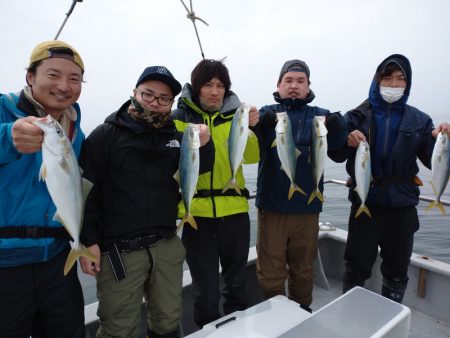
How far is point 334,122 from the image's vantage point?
3.44 metres

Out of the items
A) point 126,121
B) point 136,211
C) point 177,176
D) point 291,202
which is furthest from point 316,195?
point 126,121

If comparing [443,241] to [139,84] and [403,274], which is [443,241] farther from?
[139,84]

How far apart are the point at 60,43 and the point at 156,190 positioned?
136cm

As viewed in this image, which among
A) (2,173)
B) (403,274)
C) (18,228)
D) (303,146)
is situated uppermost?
(303,146)

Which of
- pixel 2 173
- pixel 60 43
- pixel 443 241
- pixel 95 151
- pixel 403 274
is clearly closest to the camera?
pixel 2 173

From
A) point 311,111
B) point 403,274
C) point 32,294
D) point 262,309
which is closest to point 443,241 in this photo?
point 403,274

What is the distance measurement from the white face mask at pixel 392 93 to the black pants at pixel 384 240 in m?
1.30

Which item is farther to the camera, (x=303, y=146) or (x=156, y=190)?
(x=303, y=146)

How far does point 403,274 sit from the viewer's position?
3727 mm

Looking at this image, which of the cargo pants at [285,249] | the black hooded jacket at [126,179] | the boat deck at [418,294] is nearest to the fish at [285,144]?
the cargo pants at [285,249]

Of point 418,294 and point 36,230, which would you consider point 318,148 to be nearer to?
point 36,230

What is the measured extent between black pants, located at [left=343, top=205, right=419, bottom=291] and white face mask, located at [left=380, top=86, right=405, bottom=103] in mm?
1297

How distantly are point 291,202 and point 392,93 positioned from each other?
5.79ft

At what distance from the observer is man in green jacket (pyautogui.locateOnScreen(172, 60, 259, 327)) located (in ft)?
10.5
